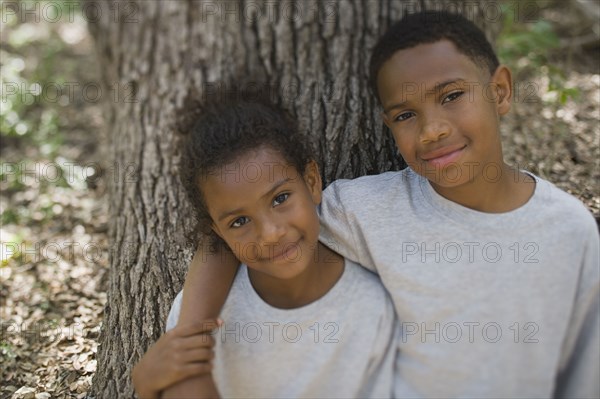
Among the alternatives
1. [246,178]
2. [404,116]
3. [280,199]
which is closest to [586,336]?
[404,116]

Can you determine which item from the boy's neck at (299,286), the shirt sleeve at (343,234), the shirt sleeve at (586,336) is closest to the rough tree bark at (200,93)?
the shirt sleeve at (343,234)

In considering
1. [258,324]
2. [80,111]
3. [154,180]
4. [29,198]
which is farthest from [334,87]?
[80,111]

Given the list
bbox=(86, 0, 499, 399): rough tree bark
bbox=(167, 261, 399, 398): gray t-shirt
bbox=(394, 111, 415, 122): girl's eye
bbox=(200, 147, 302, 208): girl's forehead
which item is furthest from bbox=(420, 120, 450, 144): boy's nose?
bbox=(86, 0, 499, 399): rough tree bark

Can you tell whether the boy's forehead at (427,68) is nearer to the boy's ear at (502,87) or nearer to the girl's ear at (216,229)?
the boy's ear at (502,87)

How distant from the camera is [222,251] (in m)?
2.25

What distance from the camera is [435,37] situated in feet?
7.45

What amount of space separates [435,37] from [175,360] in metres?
1.48

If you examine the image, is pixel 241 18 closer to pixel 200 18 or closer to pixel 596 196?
pixel 200 18

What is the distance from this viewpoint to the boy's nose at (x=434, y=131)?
83.2 inches

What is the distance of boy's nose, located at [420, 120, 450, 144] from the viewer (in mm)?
2113

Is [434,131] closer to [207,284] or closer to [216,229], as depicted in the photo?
[216,229]

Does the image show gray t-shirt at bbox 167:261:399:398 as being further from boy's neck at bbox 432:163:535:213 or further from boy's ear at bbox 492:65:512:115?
boy's ear at bbox 492:65:512:115

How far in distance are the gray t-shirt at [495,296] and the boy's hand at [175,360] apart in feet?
2.24

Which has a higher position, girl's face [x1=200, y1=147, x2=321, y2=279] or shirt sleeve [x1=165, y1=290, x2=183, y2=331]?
girl's face [x1=200, y1=147, x2=321, y2=279]
